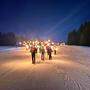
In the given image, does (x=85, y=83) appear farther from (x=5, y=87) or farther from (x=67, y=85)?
(x=5, y=87)

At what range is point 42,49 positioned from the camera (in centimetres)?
3634

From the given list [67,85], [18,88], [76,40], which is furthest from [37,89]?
[76,40]

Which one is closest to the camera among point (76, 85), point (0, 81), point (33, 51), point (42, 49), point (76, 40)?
point (76, 85)

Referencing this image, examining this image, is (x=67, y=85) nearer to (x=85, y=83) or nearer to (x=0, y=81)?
(x=85, y=83)

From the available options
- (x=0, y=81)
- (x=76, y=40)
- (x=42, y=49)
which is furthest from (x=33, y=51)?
(x=76, y=40)

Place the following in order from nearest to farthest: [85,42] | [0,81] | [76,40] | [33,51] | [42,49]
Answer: [0,81]
[33,51]
[42,49]
[85,42]
[76,40]

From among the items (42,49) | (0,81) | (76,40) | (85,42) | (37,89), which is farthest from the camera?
(76,40)

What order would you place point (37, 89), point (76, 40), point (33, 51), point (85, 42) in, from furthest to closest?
point (76, 40)
point (85, 42)
point (33, 51)
point (37, 89)

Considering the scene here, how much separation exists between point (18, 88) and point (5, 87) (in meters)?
0.75

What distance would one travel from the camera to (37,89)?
45.2ft

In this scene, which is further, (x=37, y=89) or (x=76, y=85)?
(x=76, y=85)

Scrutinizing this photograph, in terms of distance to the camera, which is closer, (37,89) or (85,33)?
(37,89)

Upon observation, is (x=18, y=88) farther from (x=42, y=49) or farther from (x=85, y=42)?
(x=85, y=42)

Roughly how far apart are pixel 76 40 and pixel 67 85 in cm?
17825
